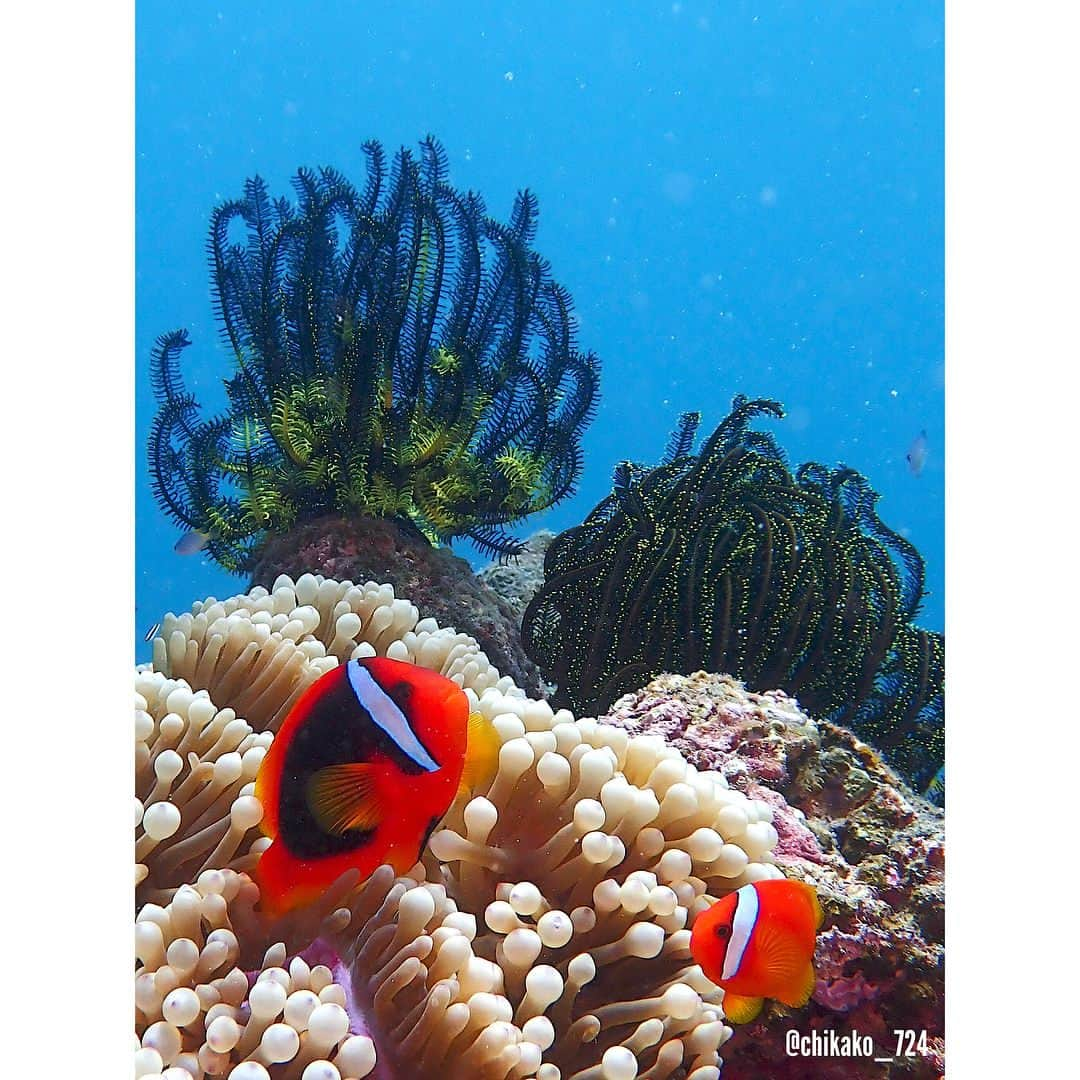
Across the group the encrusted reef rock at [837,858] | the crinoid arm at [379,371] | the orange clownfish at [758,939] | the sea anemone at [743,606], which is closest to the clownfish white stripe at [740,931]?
the orange clownfish at [758,939]

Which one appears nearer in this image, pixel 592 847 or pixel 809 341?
pixel 592 847

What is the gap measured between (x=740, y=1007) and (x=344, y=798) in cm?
81

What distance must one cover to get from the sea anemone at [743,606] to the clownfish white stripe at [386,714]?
183 centimetres

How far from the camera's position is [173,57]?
3.84 meters

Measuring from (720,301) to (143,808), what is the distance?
9972mm

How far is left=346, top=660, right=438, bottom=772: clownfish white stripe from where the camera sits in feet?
3.97

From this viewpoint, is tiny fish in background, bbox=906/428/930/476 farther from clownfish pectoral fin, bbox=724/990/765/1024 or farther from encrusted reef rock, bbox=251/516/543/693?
clownfish pectoral fin, bbox=724/990/765/1024

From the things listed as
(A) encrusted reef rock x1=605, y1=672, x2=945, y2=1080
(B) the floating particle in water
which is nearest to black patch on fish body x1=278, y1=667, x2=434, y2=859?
(A) encrusted reef rock x1=605, y1=672, x2=945, y2=1080

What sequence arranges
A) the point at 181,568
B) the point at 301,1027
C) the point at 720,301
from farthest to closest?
the point at 720,301
the point at 181,568
the point at 301,1027

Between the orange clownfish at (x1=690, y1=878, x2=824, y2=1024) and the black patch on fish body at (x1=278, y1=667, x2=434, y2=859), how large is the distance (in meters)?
0.57

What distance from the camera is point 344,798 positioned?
4.02ft
